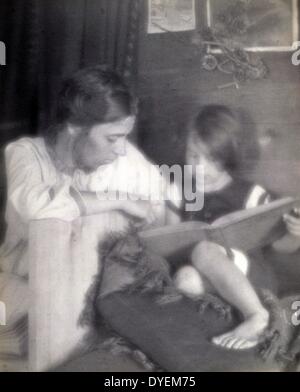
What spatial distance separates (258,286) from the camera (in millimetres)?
2344

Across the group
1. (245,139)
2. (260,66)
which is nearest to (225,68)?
(260,66)

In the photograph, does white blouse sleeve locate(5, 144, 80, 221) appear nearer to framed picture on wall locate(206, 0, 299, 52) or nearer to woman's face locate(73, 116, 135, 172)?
woman's face locate(73, 116, 135, 172)

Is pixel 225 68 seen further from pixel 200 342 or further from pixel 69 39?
pixel 200 342

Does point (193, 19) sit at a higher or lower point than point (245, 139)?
higher

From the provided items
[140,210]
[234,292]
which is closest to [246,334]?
[234,292]

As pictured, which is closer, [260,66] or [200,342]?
[200,342]

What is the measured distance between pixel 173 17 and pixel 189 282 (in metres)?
1.12

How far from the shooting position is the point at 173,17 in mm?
2438

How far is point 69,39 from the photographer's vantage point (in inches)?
95.6

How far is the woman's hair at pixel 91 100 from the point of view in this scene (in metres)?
2.38

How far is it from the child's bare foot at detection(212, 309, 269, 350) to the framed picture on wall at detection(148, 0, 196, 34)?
4.05ft

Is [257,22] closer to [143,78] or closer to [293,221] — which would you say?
[143,78]
